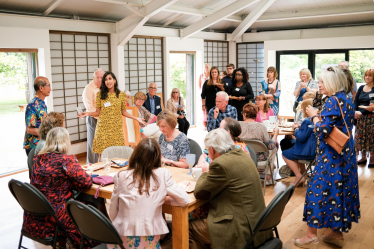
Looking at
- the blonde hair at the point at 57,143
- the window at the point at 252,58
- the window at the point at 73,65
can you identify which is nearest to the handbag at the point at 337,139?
the blonde hair at the point at 57,143

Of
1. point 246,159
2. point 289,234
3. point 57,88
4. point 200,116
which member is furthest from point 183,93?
point 246,159

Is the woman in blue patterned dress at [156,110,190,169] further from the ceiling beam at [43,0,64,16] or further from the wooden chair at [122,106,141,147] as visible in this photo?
the ceiling beam at [43,0,64,16]

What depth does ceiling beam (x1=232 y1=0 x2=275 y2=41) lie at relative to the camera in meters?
8.50

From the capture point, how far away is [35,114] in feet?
13.6

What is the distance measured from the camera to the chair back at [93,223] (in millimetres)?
2197

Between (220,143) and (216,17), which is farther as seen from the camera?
(216,17)

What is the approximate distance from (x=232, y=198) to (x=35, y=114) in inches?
102

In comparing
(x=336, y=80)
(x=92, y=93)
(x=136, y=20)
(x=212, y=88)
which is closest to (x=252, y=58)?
(x=212, y=88)

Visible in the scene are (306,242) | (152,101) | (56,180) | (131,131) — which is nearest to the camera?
(56,180)

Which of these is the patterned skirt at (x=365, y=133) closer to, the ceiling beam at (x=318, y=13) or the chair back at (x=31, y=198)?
the ceiling beam at (x=318, y=13)

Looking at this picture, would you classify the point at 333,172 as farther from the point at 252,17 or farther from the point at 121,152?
the point at 252,17

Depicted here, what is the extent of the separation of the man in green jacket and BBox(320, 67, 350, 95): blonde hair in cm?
112

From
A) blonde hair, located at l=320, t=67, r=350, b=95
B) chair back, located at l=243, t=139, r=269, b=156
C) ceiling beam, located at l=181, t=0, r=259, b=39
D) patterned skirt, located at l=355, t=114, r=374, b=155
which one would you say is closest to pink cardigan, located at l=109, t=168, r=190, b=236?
blonde hair, located at l=320, t=67, r=350, b=95

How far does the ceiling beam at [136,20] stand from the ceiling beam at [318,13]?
4001mm
